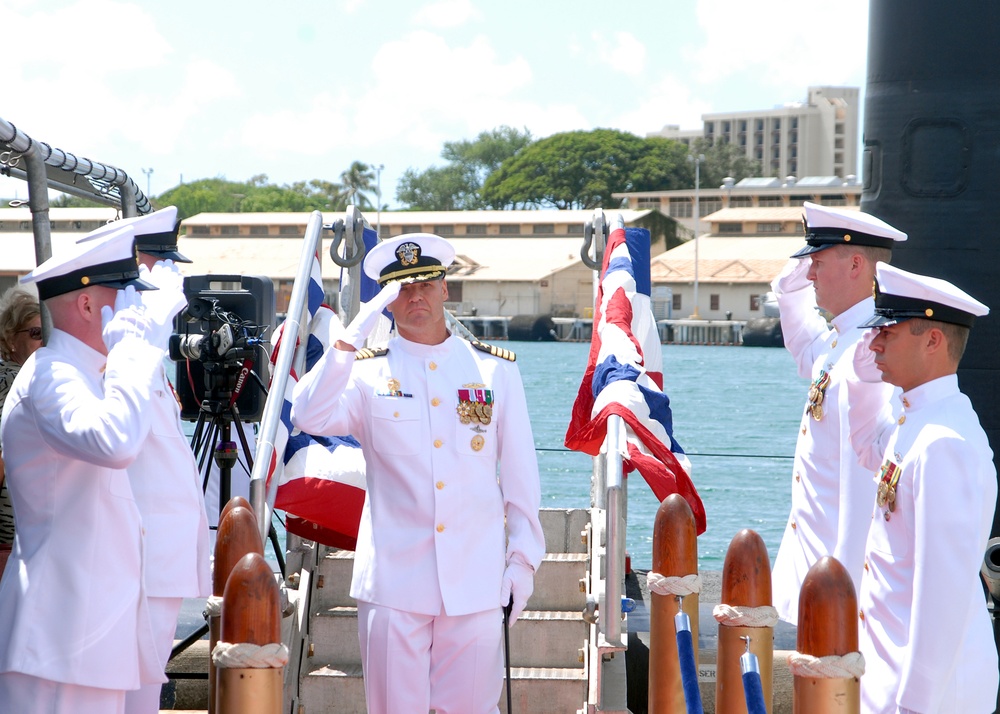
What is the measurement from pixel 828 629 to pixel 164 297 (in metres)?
1.89

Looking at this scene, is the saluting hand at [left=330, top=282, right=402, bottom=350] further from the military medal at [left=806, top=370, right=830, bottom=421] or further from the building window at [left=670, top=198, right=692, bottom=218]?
the building window at [left=670, top=198, right=692, bottom=218]

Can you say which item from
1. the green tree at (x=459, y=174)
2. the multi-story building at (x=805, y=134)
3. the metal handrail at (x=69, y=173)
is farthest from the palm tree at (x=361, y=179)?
the metal handrail at (x=69, y=173)

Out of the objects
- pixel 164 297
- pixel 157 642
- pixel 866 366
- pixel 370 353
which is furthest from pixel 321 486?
pixel 866 366

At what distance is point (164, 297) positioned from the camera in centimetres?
343

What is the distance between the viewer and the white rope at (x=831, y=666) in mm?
2803

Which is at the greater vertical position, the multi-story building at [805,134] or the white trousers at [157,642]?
the multi-story building at [805,134]

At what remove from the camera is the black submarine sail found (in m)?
4.82

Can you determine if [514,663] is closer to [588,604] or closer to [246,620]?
[588,604]

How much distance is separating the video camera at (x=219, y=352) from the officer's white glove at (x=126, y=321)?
2.11m

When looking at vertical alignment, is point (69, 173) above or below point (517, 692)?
above

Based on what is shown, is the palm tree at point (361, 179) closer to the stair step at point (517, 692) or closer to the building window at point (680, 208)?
the building window at point (680, 208)

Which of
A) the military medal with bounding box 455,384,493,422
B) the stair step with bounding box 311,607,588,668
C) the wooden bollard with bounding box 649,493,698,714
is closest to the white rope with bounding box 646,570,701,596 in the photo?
the wooden bollard with bounding box 649,493,698,714

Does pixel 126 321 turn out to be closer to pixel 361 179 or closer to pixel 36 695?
pixel 36 695

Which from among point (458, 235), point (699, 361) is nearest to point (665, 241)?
point (458, 235)
